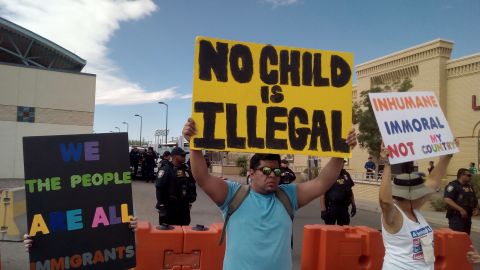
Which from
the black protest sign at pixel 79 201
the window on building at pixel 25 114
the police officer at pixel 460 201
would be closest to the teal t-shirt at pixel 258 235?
the black protest sign at pixel 79 201

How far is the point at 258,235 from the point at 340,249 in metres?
3.48

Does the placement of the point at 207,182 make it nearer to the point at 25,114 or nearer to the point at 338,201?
the point at 338,201

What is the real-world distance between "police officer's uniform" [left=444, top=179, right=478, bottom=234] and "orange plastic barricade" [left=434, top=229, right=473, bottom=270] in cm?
104

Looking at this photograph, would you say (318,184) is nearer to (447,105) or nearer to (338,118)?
(338,118)

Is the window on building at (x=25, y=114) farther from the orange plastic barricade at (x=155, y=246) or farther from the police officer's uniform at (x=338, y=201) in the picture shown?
the orange plastic barricade at (x=155, y=246)

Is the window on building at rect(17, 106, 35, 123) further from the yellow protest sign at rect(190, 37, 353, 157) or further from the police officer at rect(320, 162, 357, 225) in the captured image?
the yellow protest sign at rect(190, 37, 353, 157)

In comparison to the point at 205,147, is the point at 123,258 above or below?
below

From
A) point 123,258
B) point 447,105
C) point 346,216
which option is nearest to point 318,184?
point 123,258

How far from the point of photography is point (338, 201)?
26.4ft

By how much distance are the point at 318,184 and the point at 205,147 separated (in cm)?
87

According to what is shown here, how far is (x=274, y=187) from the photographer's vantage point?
3.03m

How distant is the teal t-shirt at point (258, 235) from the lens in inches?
115

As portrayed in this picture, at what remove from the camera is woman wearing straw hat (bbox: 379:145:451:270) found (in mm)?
3248

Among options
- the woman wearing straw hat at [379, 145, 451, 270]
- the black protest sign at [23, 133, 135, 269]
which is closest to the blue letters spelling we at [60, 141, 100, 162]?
the black protest sign at [23, 133, 135, 269]
